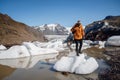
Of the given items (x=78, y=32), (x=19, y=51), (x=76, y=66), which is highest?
(x=78, y=32)

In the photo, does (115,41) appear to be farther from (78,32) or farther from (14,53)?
(78,32)

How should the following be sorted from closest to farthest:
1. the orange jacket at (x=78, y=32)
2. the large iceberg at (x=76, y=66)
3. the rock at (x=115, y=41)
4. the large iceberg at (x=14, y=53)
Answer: the large iceberg at (x=76, y=66) → the orange jacket at (x=78, y=32) → the large iceberg at (x=14, y=53) → the rock at (x=115, y=41)

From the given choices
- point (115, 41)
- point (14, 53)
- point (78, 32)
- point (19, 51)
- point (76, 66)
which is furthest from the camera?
point (115, 41)

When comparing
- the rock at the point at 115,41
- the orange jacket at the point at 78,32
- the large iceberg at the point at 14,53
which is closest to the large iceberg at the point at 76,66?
the orange jacket at the point at 78,32

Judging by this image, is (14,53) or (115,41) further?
(115,41)

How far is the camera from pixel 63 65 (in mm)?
6723

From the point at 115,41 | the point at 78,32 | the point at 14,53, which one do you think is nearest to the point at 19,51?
the point at 14,53

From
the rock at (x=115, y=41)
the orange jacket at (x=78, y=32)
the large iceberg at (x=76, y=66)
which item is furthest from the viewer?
the rock at (x=115, y=41)

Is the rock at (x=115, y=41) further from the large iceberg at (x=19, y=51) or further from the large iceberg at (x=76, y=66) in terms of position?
the large iceberg at (x=76, y=66)

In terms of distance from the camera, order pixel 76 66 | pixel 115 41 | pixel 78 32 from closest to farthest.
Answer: pixel 76 66 → pixel 78 32 → pixel 115 41

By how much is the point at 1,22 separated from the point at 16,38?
9036 millimetres

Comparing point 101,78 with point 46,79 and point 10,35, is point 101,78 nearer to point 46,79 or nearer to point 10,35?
point 46,79

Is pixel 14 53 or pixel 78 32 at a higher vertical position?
pixel 78 32

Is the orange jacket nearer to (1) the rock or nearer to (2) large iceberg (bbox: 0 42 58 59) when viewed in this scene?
(2) large iceberg (bbox: 0 42 58 59)
